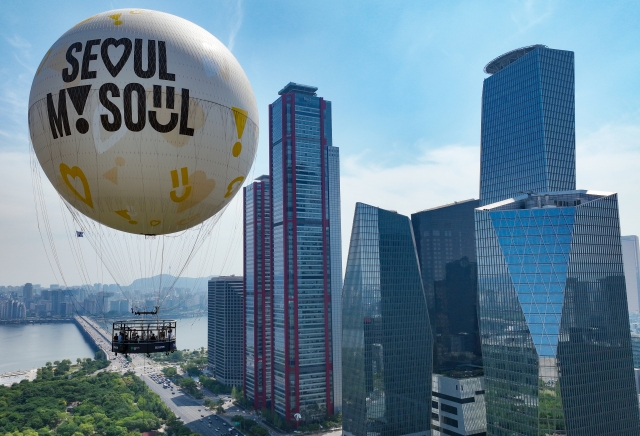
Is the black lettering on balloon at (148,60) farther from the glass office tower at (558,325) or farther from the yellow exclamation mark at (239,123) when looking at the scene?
the glass office tower at (558,325)

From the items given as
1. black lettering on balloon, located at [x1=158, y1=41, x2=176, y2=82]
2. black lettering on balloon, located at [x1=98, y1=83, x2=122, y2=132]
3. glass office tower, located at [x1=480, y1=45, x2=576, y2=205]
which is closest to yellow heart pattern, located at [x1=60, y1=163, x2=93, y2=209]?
black lettering on balloon, located at [x1=98, y1=83, x2=122, y2=132]

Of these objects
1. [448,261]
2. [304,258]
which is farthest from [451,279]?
[304,258]

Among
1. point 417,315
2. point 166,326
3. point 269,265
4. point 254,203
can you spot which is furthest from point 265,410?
point 166,326

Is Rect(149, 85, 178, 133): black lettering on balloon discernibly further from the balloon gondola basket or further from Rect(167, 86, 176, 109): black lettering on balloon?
the balloon gondola basket

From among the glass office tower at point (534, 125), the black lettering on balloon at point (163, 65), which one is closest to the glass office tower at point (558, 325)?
the glass office tower at point (534, 125)

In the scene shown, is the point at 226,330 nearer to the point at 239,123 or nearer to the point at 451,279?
the point at 451,279

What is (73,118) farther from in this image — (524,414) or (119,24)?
(524,414)
